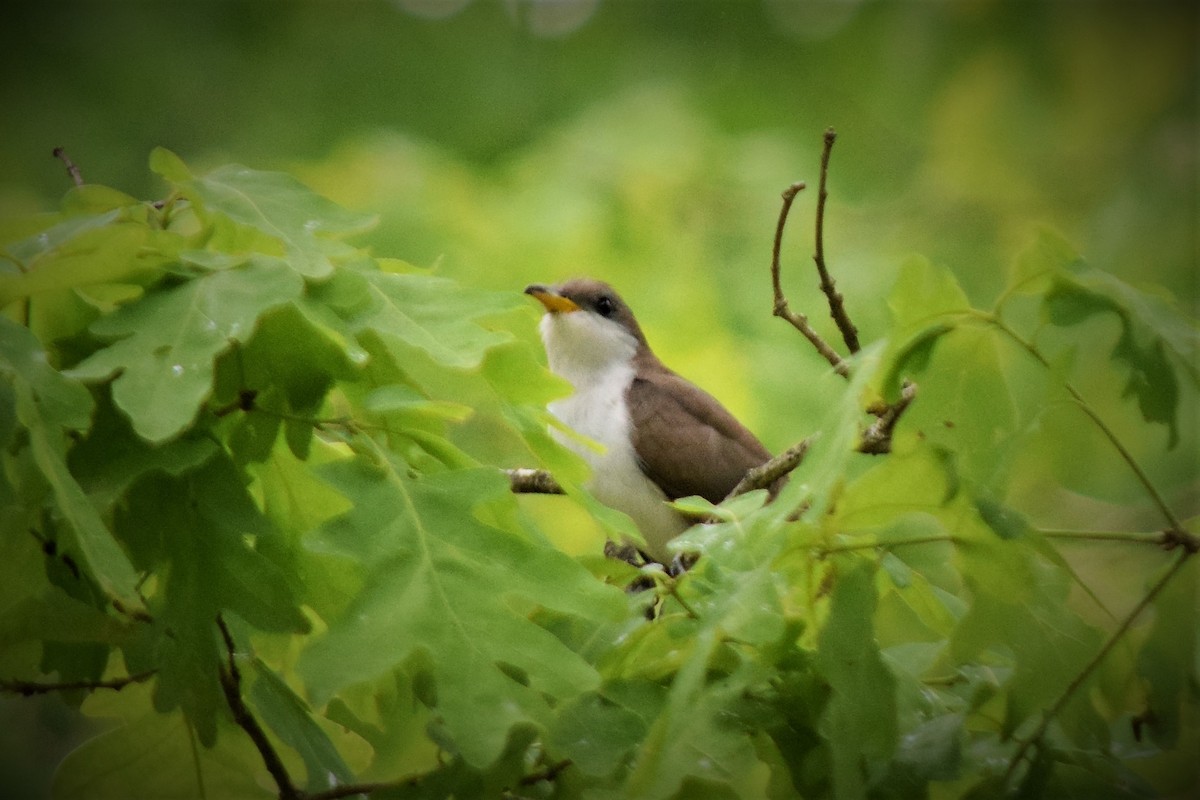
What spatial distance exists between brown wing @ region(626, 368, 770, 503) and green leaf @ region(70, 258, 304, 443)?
2.85m

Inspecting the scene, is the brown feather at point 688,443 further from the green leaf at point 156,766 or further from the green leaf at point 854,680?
the green leaf at point 854,680

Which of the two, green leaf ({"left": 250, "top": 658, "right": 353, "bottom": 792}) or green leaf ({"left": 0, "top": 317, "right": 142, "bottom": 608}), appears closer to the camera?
green leaf ({"left": 0, "top": 317, "right": 142, "bottom": 608})

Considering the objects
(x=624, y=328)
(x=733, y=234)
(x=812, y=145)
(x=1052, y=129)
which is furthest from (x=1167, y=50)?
(x=624, y=328)

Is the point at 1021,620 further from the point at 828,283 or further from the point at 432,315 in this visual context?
the point at 432,315

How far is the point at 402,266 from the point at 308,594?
0.68 m

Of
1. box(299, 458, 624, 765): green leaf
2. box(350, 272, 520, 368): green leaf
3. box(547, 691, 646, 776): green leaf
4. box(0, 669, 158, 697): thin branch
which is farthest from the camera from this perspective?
box(0, 669, 158, 697): thin branch

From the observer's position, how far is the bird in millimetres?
4676

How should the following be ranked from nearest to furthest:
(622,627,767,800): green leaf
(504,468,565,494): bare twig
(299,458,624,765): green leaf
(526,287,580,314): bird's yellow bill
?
(622,627,767,800): green leaf, (299,458,624,765): green leaf, (504,468,565,494): bare twig, (526,287,580,314): bird's yellow bill

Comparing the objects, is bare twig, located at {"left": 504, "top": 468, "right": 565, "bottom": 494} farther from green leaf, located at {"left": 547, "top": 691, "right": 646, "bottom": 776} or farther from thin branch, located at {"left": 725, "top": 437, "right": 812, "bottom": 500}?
green leaf, located at {"left": 547, "top": 691, "right": 646, "bottom": 776}

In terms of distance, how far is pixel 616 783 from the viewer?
1.95m

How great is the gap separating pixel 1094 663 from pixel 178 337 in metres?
1.58

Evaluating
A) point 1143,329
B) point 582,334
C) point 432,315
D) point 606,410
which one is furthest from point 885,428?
point 582,334

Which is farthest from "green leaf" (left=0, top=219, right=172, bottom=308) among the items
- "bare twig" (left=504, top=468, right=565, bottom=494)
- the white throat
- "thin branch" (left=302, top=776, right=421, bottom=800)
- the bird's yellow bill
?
the bird's yellow bill

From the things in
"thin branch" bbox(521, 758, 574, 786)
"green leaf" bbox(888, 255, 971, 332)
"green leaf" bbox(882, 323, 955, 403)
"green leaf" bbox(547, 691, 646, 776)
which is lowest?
"thin branch" bbox(521, 758, 574, 786)
